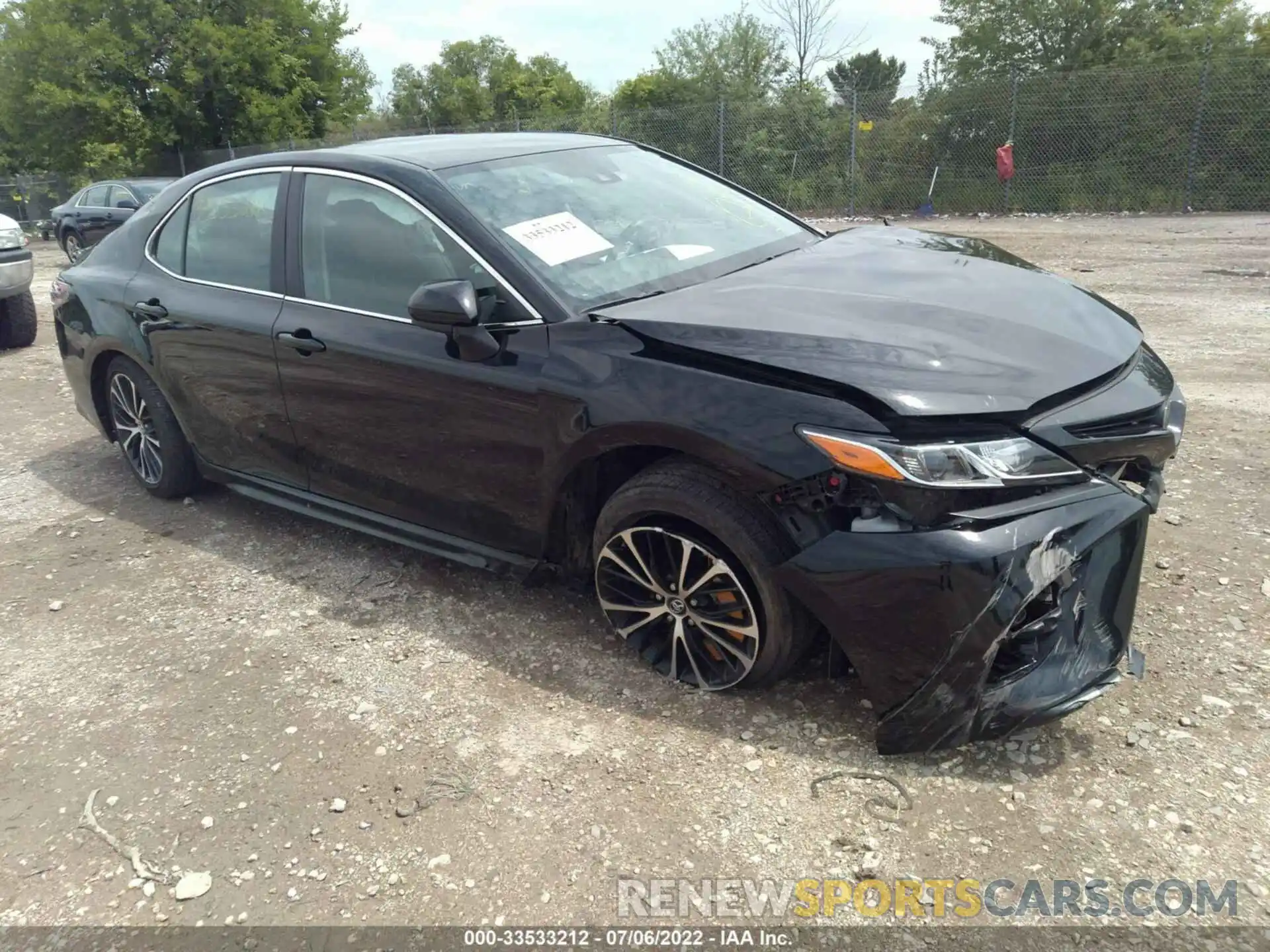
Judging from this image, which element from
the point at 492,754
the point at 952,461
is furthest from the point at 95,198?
the point at 952,461

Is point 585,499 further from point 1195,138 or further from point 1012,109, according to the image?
point 1012,109

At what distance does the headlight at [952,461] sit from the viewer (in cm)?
238

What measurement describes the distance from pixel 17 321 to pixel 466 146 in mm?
7311

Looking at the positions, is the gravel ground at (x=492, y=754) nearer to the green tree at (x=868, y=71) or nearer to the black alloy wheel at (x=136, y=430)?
the black alloy wheel at (x=136, y=430)

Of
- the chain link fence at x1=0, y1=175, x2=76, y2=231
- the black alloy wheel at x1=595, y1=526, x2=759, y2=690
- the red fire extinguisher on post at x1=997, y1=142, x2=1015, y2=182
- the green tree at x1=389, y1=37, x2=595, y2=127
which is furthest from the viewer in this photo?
the green tree at x1=389, y1=37, x2=595, y2=127

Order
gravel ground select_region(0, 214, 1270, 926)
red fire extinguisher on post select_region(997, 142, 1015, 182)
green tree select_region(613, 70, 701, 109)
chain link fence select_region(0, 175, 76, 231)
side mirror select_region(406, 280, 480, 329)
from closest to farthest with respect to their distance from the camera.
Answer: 1. gravel ground select_region(0, 214, 1270, 926)
2. side mirror select_region(406, 280, 480, 329)
3. red fire extinguisher on post select_region(997, 142, 1015, 182)
4. green tree select_region(613, 70, 701, 109)
5. chain link fence select_region(0, 175, 76, 231)

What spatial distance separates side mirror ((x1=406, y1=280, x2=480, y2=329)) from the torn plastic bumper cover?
1.29 meters

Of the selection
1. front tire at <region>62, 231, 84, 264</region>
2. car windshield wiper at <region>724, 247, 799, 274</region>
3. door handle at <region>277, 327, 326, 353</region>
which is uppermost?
car windshield wiper at <region>724, 247, 799, 274</region>

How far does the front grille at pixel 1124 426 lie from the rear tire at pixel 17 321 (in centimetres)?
951

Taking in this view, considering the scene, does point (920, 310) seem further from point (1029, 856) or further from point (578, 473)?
point (1029, 856)

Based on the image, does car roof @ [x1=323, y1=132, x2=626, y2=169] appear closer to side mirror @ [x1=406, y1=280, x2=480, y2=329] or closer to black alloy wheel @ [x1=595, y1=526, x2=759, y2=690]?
side mirror @ [x1=406, y1=280, x2=480, y2=329]

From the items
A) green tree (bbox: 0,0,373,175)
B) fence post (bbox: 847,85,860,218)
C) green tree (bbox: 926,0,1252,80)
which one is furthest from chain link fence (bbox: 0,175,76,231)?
green tree (bbox: 926,0,1252,80)

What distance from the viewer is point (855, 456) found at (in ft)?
7.97

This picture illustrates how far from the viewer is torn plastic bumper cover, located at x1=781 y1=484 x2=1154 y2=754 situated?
235 cm
